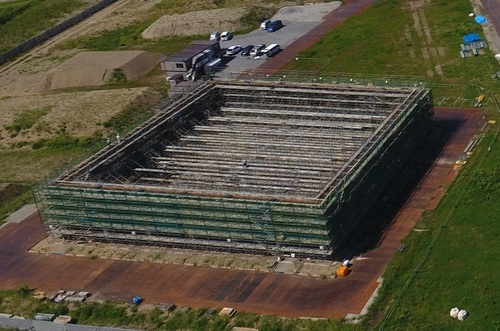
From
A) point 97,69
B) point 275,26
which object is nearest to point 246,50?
point 275,26

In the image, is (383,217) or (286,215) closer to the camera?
(286,215)

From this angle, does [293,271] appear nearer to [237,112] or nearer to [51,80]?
[237,112]

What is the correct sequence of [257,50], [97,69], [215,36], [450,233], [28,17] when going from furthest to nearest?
[28,17], [215,36], [97,69], [257,50], [450,233]

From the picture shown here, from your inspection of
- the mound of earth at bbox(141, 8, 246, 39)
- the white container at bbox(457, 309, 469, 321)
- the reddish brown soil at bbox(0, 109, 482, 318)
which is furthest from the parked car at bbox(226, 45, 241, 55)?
the white container at bbox(457, 309, 469, 321)

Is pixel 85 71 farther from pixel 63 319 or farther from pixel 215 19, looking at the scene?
pixel 63 319

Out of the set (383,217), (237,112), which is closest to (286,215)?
(383,217)

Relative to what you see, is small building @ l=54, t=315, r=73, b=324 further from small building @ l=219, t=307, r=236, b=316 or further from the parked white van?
the parked white van
